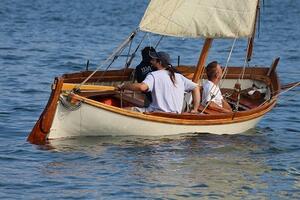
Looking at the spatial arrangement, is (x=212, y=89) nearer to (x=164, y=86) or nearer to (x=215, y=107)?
(x=215, y=107)

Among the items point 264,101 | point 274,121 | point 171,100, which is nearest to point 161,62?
point 171,100

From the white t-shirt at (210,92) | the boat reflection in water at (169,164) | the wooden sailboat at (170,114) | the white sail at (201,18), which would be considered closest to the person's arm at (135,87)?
the wooden sailboat at (170,114)

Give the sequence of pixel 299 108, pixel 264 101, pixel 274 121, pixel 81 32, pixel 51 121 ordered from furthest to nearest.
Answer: pixel 81 32 < pixel 299 108 < pixel 274 121 < pixel 264 101 < pixel 51 121

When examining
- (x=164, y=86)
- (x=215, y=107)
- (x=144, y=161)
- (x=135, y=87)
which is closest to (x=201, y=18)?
(x=215, y=107)

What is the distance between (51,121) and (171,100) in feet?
6.96

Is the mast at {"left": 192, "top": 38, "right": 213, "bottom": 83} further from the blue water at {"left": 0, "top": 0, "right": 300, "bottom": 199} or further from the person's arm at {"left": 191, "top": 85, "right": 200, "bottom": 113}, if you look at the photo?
the blue water at {"left": 0, "top": 0, "right": 300, "bottom": 199}

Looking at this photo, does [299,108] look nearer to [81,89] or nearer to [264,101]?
[264,101]

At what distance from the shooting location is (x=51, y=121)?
1706 cm

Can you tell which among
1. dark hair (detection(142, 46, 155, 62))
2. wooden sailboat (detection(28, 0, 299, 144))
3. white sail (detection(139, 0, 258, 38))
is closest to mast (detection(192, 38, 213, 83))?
wooden sailboat (detection(28, 0, 299, 144))

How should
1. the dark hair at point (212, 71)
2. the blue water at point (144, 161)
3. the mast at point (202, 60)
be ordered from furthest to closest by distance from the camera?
1. the mast at point (202, 60)
2. the dark hair at point (212, 71)
3. the blue water at point (144, 161)

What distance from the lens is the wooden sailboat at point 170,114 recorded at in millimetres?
17109

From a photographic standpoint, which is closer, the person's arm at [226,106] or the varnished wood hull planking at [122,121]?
the varnished wood hull planking at [122,121]

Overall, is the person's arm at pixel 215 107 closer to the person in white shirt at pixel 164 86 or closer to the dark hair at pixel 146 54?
the person in white shirt at pixel 164 86

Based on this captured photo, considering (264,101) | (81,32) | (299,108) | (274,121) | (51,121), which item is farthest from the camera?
(81,32)
